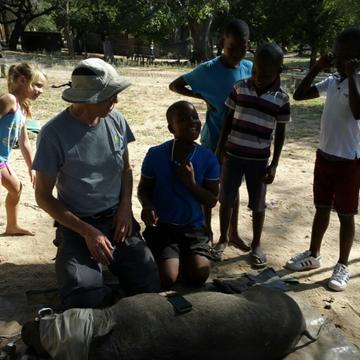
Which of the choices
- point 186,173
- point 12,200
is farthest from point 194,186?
point 12,200

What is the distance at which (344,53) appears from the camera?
10.0 ft

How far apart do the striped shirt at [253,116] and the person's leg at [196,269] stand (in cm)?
83

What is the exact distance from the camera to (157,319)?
2.32 meters

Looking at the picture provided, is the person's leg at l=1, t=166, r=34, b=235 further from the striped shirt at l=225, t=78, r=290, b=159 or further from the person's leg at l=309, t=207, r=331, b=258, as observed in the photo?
the person's leg at l=309, t=207, r=331, b=258

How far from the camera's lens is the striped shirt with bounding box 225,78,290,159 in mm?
3389

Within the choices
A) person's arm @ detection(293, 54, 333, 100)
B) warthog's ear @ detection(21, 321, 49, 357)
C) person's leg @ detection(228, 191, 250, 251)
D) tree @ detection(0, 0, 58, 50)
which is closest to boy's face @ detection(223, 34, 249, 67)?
person's arm @ detection(293, 54, 333, 100)

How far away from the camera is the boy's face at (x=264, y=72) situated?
3236 mm

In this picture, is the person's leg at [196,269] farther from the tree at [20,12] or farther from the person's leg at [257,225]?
the tree at [20,12]

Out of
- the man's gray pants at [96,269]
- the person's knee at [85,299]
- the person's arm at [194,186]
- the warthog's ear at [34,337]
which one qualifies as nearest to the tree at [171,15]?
the person's arm at [194,186]

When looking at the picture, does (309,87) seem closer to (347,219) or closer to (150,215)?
(347,219)

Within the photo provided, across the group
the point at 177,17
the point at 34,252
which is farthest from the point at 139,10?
the point at 34,252

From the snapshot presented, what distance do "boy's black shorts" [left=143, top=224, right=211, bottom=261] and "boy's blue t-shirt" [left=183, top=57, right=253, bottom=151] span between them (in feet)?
2.95

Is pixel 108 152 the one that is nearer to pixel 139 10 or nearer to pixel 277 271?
pixel 277 271

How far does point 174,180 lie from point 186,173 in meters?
0.17
